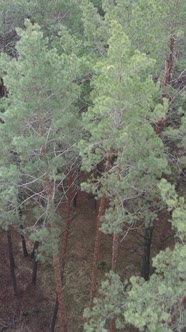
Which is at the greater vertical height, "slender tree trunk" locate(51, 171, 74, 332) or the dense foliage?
the dense foliage

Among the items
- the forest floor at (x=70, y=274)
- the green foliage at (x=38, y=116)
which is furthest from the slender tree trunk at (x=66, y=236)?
the green foliage at (x=38, y=116)

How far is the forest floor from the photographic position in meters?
15.8

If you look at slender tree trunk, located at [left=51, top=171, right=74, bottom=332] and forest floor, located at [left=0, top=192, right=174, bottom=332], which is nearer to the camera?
slender tree trunk, located at [left=51, top=171, right=74, bottom=332]

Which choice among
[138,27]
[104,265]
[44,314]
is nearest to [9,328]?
[44,314]

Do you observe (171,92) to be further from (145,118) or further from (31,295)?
(31,295)

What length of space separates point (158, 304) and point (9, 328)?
8903 mm

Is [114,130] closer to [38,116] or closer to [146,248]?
[38,116]

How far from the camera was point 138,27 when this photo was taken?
995cm

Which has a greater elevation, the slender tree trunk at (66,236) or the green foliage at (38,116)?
the green foliage at (38,116)

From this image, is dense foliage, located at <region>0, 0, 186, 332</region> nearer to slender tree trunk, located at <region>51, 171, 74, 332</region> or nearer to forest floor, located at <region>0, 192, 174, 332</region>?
slender tree trunk, located at <region>51, 171, 74, 332</region>

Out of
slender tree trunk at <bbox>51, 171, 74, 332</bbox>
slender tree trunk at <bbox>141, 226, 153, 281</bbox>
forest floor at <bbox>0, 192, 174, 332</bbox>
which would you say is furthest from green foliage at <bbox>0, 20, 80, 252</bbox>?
forest floor at <bbox>0, 192, 174, 332</bbox>

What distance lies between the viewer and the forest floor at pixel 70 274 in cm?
1577

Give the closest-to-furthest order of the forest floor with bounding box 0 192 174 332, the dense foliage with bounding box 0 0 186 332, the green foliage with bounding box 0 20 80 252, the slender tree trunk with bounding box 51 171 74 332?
the dense foliage with bounding box 0 0 186 332 → the green foliage with bounding box 0 20 80 252 → the slender tree trunk with bounding box 51 171 74 332 → the forest floor with bounding box 0 192 174 332

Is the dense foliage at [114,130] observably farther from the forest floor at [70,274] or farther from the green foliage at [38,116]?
the forest floor at [70,274]
